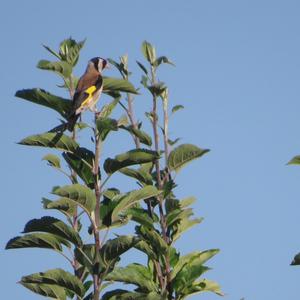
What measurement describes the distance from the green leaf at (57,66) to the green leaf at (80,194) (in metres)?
1.70

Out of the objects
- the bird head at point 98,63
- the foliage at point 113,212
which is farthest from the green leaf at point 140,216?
the bird head at point 98,63

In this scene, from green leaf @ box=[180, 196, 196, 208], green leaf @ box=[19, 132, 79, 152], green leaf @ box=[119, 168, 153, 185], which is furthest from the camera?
green leaf @ box=[180, 196, 196, 208]

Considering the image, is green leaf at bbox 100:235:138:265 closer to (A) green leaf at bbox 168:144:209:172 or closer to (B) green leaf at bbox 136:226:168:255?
(B) green leaf at bbox 136:226:168:255

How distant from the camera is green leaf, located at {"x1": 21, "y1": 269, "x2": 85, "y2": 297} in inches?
288

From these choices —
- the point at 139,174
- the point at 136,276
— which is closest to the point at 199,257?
the point at 136,276

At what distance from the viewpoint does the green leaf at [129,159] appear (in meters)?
7.47

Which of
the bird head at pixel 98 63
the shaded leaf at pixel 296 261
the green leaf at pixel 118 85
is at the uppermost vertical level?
the bird head at pixel 98 63

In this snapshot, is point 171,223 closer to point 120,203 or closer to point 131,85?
point 120,203

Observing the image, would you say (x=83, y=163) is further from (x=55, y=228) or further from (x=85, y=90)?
(x=85, y=90)

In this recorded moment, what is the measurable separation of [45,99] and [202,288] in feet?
9.51

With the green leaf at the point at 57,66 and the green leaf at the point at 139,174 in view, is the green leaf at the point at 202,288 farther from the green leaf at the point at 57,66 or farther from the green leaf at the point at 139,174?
the green leaf at the point at 57,66

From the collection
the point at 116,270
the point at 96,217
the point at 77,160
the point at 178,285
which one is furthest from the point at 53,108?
the point at 178,285

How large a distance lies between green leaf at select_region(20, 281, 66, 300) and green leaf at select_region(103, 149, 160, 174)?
1408 millimetres

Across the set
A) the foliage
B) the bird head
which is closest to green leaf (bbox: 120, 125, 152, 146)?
the foliage
